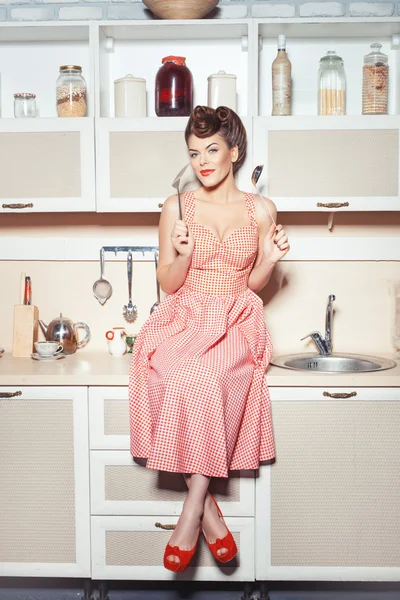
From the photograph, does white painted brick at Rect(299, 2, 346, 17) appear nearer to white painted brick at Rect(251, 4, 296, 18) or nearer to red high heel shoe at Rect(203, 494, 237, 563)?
white painted brick at Rect(251, 4, 296, 18)

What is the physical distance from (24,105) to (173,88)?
537 millimetres

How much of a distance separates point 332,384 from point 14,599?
1.25 meters

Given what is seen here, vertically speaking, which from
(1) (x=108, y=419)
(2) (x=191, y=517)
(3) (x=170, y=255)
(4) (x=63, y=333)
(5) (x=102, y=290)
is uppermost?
(3) (x=170, y=255)

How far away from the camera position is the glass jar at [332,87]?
2.52m

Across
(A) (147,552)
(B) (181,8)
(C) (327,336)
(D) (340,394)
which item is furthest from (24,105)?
(A) (147,552)

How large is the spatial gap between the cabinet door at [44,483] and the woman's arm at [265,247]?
674 mm

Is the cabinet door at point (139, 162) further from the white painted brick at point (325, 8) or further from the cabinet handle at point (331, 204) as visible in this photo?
the white painted brick at point (325, 8)

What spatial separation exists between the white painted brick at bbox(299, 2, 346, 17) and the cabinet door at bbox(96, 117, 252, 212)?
0.64 m

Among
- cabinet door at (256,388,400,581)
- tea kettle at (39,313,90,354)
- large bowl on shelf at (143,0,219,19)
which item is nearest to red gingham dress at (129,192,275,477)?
cabinet door at (256,388,400,581)

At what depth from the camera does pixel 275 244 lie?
7.76 ft

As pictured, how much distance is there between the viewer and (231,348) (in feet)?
7.42

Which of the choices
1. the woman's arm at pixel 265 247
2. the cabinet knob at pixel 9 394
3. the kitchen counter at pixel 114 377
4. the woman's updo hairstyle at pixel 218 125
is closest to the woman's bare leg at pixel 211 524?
the kitchen counter at pixel 114 377

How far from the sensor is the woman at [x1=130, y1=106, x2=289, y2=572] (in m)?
2.07

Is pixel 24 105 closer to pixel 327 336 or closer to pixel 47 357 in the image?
pixel 47 357
